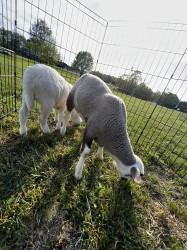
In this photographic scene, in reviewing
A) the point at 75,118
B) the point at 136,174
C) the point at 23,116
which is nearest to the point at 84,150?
the point at 136,174

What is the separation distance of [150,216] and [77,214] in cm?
130

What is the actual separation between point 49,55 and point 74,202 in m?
4.25

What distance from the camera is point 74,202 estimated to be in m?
2.17

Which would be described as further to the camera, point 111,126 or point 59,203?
point 111,126

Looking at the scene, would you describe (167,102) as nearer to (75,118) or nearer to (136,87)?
(136,87)

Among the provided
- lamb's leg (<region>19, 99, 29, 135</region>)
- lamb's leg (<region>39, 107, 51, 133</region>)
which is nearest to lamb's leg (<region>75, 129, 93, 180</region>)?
lamb's leg (<region>39, 107, 51, 133</region>)

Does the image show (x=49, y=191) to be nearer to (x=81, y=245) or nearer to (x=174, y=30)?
(x=81, y=245)

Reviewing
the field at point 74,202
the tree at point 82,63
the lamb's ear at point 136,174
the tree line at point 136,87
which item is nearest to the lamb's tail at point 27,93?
the field at point 74,202

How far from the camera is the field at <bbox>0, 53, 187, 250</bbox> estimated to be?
178 cm

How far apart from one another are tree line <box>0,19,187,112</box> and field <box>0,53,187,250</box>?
6.45 feet

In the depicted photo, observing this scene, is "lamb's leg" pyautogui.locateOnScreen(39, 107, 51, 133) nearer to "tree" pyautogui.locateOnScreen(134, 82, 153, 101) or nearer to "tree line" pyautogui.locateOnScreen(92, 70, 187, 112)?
"tree line" pyautogui.locateOnScreen(92, 70, 187, 112)

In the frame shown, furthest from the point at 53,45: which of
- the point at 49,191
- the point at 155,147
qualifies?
the point at 155,147

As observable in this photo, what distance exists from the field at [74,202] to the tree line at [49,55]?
1.97 m

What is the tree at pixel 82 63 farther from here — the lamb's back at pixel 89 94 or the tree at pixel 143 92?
the lamb's back at pixel 89 94
